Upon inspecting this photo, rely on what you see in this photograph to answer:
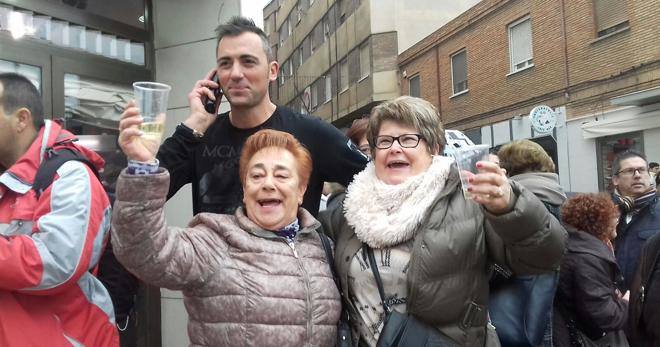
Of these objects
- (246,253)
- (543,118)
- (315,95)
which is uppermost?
(315,95)

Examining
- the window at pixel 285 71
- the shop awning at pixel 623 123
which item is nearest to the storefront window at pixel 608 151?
the shop awning at pixel 623 123

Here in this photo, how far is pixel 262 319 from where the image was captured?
5.94ft

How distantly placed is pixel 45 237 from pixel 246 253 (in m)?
0.67

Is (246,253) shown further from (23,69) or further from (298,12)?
(298,12)

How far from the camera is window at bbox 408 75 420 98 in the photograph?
77.0 ft

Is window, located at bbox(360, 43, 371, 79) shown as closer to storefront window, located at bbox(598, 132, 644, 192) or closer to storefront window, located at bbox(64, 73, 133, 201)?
storefront window, located at bbox(598, 132, 644, 192)

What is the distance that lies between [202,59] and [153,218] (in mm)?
3533

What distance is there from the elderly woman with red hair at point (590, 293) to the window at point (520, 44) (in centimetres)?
1441

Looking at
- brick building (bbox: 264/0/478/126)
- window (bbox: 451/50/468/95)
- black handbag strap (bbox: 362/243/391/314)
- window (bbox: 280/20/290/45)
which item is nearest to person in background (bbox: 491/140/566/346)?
black handbag strap (bbox: 362/243/391/314)

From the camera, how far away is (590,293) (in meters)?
3.17

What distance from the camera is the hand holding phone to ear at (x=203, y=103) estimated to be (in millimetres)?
2498

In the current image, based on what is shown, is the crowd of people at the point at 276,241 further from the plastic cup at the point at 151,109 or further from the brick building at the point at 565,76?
the brick building at the point at 565,76

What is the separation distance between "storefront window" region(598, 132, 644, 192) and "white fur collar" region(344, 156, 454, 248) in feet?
43.3

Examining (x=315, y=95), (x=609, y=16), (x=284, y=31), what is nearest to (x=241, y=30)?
(x=609, y=16)
